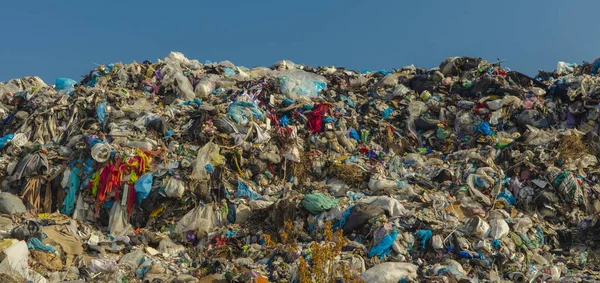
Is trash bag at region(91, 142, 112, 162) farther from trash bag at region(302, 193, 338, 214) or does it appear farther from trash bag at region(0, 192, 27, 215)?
trash bag at region(302, 193, 338, 214)

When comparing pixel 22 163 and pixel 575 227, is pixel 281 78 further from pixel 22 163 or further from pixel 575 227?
pixel 575 227

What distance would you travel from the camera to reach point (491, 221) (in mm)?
7035

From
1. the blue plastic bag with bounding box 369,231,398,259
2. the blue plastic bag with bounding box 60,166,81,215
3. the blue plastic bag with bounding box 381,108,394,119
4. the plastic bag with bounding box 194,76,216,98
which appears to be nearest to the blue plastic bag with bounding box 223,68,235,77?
the plastic bag with bounding box 194,76,216,98

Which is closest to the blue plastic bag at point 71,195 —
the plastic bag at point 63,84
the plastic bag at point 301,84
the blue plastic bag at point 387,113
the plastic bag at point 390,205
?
the plastic bag at point 63,84

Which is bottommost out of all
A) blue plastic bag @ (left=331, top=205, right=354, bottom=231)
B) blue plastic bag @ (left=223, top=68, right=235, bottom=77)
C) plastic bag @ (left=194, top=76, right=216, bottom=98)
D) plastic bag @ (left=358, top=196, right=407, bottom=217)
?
blue plastic bag @ (left=331, top=205, right=354, bottom=231)

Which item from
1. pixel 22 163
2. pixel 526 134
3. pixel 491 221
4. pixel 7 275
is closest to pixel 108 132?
pixel 22 163

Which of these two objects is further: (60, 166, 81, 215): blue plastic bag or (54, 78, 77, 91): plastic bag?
(54, 78, 77, 91): plastic bag

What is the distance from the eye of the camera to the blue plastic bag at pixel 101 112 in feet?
32.5

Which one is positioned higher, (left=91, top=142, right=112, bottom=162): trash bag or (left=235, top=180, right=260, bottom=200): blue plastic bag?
(left=91, top=142, right=112, bottom=162): trash bag

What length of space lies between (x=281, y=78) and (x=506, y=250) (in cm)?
659

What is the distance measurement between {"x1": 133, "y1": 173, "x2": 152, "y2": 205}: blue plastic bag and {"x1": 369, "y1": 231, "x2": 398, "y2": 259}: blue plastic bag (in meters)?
3.47

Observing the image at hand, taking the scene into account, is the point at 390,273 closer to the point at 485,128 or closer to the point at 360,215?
the point at 360,215

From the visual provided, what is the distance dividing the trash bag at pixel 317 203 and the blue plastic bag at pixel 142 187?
234 cm

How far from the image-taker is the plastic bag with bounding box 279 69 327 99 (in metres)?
11.6
